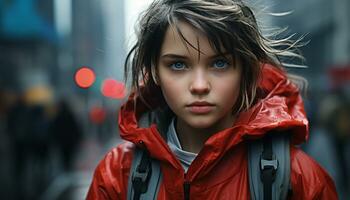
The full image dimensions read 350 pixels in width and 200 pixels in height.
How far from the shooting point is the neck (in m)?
2.76

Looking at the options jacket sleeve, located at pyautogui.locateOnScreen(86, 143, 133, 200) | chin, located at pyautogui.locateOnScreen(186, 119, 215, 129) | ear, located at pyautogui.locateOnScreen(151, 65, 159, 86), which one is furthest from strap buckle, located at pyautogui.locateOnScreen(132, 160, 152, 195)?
ear, located at pyautogui.locateOnScreen(151, 65, 159, 86)

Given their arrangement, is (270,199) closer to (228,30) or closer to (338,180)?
(228,30)

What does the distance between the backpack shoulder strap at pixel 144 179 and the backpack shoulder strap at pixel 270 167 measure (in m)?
0.35

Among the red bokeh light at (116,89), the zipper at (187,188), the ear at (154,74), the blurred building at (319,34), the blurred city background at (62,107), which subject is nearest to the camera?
the zipper at (187,188)

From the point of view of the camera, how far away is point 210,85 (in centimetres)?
254

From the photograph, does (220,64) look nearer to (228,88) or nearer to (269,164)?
(228,88)

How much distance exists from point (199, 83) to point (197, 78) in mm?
26

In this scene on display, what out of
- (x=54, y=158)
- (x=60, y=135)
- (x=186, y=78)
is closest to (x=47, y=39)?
(x=60, y=135)

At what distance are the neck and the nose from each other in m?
0.26

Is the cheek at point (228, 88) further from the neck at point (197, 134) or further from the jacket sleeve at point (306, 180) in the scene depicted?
the jacket sleeve at point (306, 180)

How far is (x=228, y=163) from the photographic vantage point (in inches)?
104

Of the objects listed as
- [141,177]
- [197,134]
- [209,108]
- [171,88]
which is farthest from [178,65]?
[141,177]

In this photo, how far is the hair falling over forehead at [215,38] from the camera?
2539mm

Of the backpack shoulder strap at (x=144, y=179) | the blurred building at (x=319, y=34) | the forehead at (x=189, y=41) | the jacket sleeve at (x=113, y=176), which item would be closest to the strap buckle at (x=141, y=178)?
the backpack shoulder strap at (x=144, y=179)
